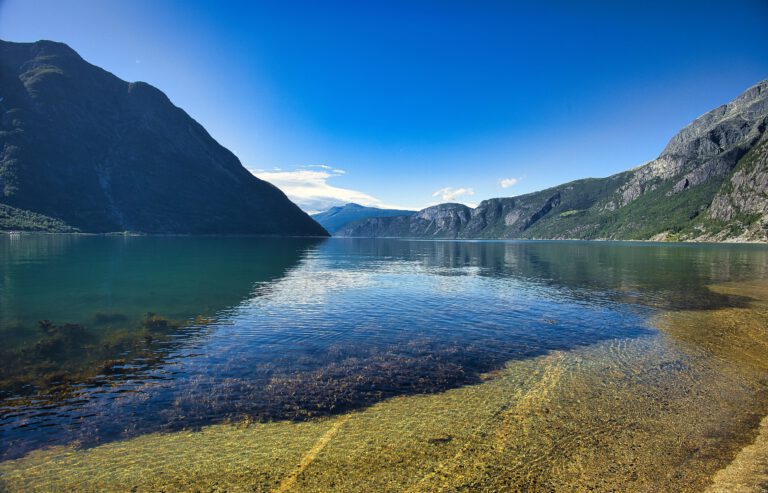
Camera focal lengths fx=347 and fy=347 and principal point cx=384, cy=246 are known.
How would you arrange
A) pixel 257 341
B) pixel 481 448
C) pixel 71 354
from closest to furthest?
pixel 481 448 → pixel 71 354 → pixel 257 341

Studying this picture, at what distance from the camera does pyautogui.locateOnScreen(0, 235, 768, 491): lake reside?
11.4m

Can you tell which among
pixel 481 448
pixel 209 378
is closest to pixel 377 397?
pixel 481 448

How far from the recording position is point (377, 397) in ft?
56.5

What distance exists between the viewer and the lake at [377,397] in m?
11.4

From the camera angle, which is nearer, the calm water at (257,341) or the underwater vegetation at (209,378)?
the underwater vegetation at (209,378)

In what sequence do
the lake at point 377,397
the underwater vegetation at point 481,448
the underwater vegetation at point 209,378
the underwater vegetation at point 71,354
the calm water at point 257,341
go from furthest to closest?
the underwater vegetation at point 71,354, the calm water at point 257,341, the underwater vegetation at point 209,378, the lake at point 377,397, the underwater vegetation at point 481,448

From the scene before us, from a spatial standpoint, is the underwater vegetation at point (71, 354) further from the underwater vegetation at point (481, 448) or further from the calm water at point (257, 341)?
the underwater vegetation at point (481, 448)

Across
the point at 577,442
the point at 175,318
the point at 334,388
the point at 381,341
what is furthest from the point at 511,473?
the point at 175,318

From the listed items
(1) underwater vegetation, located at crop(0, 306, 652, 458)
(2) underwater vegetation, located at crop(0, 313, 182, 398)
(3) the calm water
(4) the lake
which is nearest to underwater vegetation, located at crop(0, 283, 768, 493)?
(4) the lake

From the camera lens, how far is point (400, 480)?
36.0 feet

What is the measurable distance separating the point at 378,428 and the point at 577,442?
759 centimetres

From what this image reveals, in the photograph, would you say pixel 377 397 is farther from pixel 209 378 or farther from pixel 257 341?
pixel 257 341

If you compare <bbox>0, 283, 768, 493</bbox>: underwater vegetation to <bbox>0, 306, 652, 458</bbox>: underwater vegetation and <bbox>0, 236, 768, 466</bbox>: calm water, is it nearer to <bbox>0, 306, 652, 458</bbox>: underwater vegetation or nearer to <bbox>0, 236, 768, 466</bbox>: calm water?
<bbox>0, 306, 652, 458</bbox>: underwater vegetation

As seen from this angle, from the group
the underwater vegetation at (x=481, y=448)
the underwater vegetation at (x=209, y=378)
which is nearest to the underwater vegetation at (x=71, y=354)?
the underwater vegetation at (x=209, y=378)
